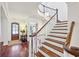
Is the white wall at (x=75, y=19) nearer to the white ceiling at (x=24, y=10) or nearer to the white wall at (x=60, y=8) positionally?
the white ceiling at (x=24, y=10)

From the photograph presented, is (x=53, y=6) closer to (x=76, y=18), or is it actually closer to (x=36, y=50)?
(x=36, y=50)

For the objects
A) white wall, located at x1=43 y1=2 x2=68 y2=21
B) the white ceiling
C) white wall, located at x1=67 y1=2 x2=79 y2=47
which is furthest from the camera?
white wall, located at x1=43 y1=2 x2=68 y2=21

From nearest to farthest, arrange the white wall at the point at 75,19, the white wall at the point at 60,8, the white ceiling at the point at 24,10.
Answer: the white wall at the point at 75,19
the white ceiling at the point at 24,10
the white wall at the point at 60,8

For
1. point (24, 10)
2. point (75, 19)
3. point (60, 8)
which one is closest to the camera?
point (75, 19)

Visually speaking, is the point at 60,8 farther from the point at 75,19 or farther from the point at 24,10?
the point at 75,19

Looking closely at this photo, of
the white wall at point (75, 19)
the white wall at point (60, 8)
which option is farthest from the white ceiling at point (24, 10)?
the white wall at point (75, 19)

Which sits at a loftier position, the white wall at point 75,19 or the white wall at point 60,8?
the white wall at point 60,8

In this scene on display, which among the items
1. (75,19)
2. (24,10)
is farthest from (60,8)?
(75,19)

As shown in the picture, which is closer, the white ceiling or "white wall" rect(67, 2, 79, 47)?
"white wall" rect(67, 2, 79, 47)

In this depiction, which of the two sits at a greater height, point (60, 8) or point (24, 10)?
point (60, 8)

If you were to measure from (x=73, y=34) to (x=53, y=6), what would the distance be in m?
4.81

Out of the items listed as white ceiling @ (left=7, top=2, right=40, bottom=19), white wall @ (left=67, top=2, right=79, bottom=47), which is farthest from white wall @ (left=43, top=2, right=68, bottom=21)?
white wall @ (left=67, top=2, right=79, bottom=47)

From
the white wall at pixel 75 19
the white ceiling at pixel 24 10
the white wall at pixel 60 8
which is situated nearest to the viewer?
the white wall at pixel 75 19

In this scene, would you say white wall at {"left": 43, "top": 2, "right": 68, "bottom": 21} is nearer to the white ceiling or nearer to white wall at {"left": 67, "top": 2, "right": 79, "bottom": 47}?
the white ceiling
